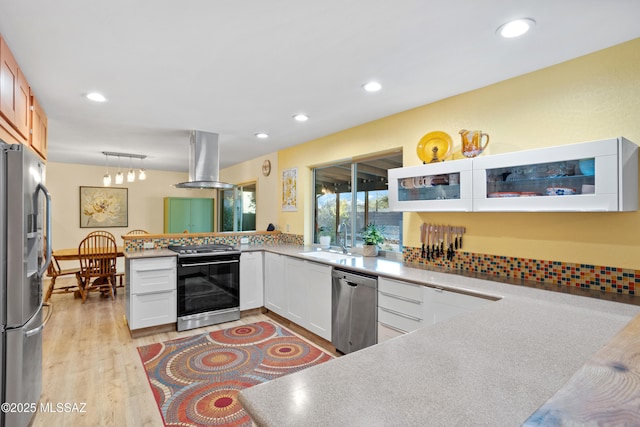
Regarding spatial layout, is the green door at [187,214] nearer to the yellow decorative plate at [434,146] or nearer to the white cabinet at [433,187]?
the white cabinet at [433,187]

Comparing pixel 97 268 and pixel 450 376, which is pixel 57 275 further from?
pixel 450 376

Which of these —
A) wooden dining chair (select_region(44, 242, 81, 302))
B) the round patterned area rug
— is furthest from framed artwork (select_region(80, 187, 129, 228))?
the round patterned area rug

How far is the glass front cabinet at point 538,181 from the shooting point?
168 cm

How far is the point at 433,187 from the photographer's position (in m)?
2.53

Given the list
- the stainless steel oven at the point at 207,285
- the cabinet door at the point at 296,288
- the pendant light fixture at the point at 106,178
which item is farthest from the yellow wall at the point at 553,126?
the pendant light fixture at the point at 106,178

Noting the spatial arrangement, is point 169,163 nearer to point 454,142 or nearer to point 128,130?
point 128,130

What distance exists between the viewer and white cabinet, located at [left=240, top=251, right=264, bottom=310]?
3908 mm

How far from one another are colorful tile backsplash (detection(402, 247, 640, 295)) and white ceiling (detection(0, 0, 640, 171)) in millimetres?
1314

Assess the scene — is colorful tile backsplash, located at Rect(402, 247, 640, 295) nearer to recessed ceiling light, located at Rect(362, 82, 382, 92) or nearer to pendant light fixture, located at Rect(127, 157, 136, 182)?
recessed ceiling light, located at Rect(362, 82, 382, 92)

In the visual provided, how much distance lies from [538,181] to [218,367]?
2.78 metres

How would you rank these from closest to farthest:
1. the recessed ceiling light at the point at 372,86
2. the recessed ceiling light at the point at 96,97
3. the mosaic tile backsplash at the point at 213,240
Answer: the recessed ceiling light at the point at 372,86
the recessed ceiling light at the point at 96,97
the mosaic tile backsplash at the point at 213,240

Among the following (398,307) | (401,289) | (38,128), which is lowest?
(398,307)

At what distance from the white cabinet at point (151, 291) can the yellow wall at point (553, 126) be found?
8.39ft

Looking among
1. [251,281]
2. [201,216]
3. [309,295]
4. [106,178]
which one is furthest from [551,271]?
[201,216]
